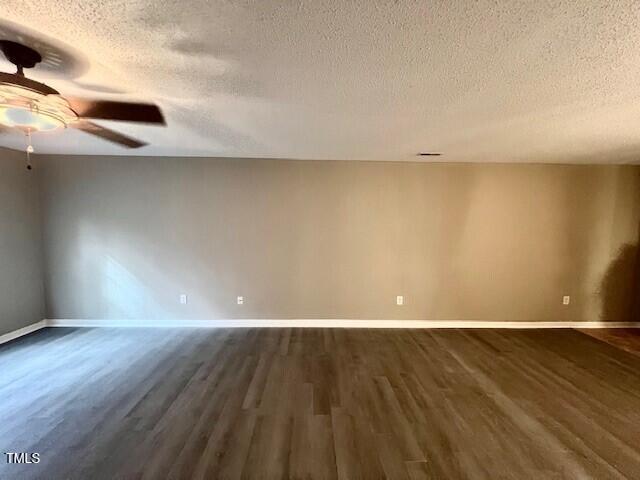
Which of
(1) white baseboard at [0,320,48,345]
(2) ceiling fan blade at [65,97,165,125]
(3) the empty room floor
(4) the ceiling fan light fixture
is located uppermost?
(2) ceiling fan blade at [65,97,165,125]

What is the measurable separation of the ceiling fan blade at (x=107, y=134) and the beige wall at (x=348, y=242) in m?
0.75

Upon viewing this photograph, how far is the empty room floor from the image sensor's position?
6.58 ft

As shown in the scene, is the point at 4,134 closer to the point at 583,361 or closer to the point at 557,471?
the point at 557,471

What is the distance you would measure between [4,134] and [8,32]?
2.52 meters

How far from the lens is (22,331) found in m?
4.15

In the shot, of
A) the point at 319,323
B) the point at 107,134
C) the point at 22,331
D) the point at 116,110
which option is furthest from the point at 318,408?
the point at 22,331

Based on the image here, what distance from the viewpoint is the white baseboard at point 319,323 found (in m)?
4.53

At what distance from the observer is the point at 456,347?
12.8 ft

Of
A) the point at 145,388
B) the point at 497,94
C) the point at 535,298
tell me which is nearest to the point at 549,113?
the point at 497,94

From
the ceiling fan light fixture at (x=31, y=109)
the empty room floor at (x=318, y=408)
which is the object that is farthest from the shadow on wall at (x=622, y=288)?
the ceiling fan light fixture at (x=31, y=109)

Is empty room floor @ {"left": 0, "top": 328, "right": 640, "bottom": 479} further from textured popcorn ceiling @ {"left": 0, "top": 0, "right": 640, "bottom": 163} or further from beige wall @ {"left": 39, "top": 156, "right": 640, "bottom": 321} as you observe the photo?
textured popcorn ceiling @ {"left": 0, "top": 0, "right": 640, "bottom": 163}

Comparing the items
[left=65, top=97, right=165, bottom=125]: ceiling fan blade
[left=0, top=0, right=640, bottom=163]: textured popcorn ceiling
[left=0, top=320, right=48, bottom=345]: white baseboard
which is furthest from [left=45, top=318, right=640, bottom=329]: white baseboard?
[left=65, top=97, right=165, bottom=125]: ceiling fan blade

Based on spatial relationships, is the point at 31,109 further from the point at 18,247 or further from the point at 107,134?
the point at 18,247

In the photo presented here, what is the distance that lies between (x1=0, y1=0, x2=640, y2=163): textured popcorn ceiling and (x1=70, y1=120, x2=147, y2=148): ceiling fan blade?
27cm
